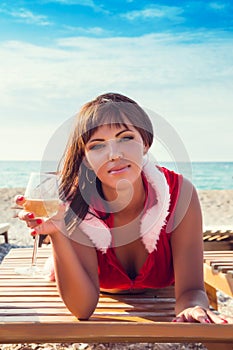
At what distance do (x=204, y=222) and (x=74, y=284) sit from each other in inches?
626

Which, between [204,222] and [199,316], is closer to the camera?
[199,316]

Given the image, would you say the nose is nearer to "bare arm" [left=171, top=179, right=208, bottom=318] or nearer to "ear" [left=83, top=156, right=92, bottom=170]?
"ear" [left=83, top=156, right=92, bottom=170]

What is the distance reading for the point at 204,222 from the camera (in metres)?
18.0

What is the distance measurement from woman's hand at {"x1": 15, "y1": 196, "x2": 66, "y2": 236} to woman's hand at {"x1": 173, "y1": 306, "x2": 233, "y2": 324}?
1.77 feet

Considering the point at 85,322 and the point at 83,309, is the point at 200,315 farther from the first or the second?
the point at 83,309

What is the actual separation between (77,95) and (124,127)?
57.8 metres

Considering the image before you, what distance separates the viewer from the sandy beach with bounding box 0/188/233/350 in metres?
3.77

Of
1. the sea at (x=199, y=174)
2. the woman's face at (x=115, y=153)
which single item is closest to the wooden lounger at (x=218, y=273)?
the woman's face at (x=115, y=153)

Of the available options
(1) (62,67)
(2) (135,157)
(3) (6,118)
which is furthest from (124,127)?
(3) (6,118)

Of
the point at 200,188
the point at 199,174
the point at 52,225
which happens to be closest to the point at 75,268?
the point at 52,225

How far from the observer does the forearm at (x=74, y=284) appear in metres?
2.33

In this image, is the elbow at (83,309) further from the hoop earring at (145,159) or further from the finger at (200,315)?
the hoop earring at (145,159)

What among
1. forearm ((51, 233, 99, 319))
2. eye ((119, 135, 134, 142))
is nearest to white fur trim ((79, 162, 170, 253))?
forearm ((51, 233, 99, 319))

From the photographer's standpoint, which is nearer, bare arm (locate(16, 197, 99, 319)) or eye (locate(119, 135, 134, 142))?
bare arm (locate(16, 197, 99, 319))
